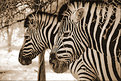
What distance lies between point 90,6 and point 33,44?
1.65 metres

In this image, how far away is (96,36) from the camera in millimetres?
1594

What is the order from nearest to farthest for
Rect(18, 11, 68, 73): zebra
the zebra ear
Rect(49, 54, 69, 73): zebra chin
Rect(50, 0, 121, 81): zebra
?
Rect(50, 0, 121, 81): zebra, the zebra ear, Rect(49, 54, 69, 73): zebra chin, Rect(18, 11, 68, 73): zebra

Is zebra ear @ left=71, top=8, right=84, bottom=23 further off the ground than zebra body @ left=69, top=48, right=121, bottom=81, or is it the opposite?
zebra ear @ left=71, top=8, right=84, bottom=23

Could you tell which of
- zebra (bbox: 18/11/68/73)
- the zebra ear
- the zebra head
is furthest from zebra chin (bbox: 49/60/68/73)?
the zebra head

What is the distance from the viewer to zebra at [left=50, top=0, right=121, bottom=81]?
1.49m

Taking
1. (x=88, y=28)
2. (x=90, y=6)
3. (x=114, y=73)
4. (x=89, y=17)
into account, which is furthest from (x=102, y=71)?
(x=90, y=6)

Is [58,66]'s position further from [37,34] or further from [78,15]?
[37,34]

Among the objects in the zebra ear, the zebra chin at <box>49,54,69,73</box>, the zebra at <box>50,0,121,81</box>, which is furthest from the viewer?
the zebra chin at <box>49,54,69,73</box>

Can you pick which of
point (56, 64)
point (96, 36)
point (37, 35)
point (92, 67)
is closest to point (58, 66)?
point (56, 64)

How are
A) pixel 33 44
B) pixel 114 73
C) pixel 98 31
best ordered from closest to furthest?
1. pixel 114 73
2. pixel 98 31
3. pixel 33 44

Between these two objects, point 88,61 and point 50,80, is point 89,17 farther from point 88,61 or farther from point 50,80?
point 50,80

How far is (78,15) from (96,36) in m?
0.30

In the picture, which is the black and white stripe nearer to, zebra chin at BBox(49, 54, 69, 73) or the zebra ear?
zebra chin at BBox(49, 54, 69, 73)

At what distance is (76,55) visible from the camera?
70.7 inches
